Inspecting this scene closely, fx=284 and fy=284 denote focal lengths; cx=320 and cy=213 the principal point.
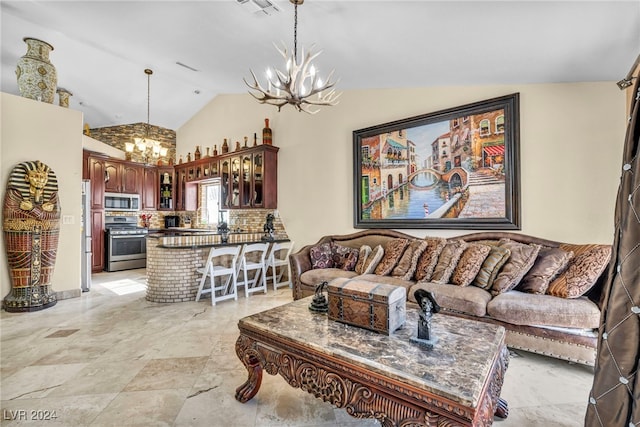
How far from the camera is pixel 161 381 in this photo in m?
2.09

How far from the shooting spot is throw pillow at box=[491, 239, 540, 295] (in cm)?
263

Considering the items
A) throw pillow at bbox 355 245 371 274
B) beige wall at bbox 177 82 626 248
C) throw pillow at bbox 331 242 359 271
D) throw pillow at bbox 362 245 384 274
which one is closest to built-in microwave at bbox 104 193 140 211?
beige wall at bbox 177 82 626 248

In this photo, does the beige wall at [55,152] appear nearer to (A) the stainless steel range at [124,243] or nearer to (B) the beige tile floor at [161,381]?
(B) the beige tile floor at [161,381]

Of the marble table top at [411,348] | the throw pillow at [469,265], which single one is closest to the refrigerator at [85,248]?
the marble table top at [411,348]

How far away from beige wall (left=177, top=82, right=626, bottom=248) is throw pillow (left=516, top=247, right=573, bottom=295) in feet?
1.52

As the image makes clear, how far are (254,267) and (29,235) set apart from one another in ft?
9.48

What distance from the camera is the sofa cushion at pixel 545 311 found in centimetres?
219

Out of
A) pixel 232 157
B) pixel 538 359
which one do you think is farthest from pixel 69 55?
pixel 538 359

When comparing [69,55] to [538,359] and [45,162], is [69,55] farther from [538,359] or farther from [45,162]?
[538,359]

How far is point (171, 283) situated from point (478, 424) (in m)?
4.02

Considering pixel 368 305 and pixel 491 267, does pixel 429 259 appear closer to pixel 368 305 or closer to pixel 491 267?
pixel 491 267

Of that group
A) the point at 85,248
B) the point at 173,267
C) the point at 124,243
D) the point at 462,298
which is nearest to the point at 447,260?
the point at 462,298

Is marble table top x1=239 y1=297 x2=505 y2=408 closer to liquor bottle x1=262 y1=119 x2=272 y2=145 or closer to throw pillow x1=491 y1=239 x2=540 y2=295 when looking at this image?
throw pillow x1=491 y1=239 x2=540 y2=295

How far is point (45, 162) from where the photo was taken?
3.98 meters
